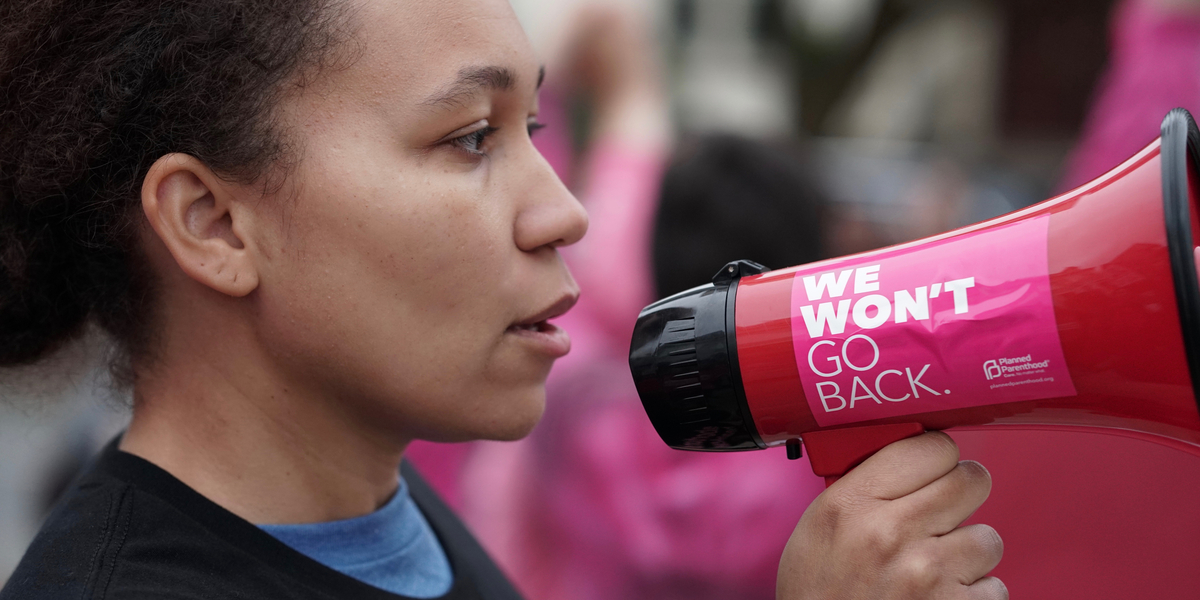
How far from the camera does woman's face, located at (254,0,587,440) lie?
126cm

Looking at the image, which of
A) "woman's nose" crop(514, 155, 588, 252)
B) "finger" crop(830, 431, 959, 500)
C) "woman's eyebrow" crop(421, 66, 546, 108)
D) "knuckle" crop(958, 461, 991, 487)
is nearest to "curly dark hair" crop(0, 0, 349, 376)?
"woman's eyebrow" crop(421, 66, 546, 108)

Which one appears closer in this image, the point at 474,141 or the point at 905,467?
the point at 905,467

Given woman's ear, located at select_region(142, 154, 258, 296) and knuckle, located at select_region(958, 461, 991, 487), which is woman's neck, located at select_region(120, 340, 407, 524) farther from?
knuckle, located at select_region(958, 461, 991, 487)

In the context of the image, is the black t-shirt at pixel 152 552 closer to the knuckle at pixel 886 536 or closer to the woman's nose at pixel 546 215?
the woman's nose at pixel 546 215

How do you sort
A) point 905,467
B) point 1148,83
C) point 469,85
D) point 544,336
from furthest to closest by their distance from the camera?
point 1148,83 < point 544,336 < point 469,85 < point 905,467

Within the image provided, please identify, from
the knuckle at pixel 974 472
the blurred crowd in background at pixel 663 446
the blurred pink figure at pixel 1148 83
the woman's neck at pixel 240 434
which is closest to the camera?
the knuckle at pixel 974 472

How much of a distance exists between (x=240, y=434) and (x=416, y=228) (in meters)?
0.43

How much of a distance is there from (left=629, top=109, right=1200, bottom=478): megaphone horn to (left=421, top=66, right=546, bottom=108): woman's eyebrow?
403 millimetres

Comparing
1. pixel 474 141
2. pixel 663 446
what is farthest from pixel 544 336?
pixel 663 446

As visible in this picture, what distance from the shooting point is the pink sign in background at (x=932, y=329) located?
→ 1.08m

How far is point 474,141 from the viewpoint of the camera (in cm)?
135

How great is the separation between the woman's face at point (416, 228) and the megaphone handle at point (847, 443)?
459 millimetres

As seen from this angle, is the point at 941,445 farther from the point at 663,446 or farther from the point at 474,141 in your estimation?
the point at 663,446

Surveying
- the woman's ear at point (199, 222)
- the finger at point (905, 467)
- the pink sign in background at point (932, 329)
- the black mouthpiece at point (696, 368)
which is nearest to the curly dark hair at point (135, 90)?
the woman's ear at point (199, 222)
